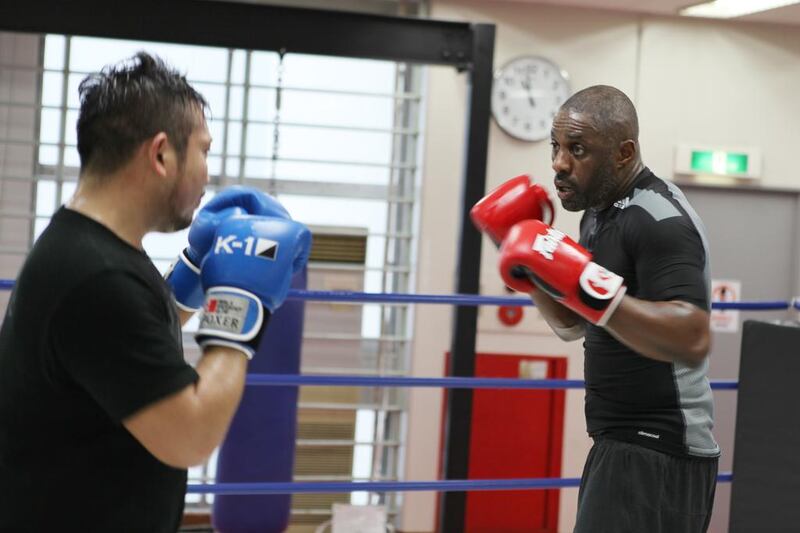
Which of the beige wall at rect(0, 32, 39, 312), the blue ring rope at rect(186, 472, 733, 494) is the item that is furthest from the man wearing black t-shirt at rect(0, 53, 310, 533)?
the beige wall at rect(0, 32, 39, 312)

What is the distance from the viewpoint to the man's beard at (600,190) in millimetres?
1985

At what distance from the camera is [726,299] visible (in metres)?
5.35

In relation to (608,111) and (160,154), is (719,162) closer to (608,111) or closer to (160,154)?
(608,111)

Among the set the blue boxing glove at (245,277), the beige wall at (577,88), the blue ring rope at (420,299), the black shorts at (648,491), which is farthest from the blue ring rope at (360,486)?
the beige wall at (577,88)

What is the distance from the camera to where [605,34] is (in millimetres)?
5191

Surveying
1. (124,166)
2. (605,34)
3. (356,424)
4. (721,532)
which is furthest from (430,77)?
(124,166)

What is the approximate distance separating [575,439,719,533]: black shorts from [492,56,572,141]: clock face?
10.8ft

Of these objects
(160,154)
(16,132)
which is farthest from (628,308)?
(16,132)

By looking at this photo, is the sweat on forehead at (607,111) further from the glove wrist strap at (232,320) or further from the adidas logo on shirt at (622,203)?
the glove wrist strap at (232,320)

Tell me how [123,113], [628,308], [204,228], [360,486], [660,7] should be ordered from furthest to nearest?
[660,7] < [360,486] < [628,308] < [204,228] < [123,113]

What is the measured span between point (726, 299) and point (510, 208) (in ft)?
11.6

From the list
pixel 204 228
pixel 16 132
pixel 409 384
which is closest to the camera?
pixel 204 228

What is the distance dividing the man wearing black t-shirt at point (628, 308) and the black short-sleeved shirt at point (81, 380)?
2.69 feet

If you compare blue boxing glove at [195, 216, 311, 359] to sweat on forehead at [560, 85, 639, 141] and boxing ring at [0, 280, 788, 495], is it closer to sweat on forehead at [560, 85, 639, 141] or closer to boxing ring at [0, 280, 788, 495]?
sweat on forehead at [560, 85, 639, 141]
